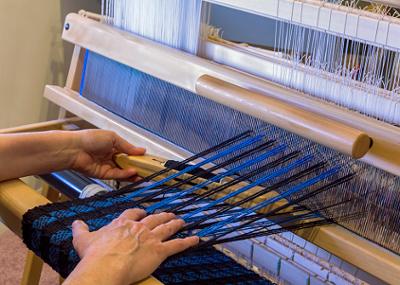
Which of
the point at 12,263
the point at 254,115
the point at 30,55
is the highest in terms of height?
the point at 254,115

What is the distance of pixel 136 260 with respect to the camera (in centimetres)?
79

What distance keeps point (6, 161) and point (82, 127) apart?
49 cm

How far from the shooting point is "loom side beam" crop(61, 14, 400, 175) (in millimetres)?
915

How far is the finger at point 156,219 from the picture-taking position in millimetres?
875

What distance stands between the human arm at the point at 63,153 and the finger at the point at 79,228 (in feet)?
0.74

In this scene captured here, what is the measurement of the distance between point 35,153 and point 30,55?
1.16 meters

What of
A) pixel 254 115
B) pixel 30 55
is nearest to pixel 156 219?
pixel 254 115

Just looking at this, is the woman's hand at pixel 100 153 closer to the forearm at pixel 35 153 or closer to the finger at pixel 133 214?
the forearm at pixel 35 153

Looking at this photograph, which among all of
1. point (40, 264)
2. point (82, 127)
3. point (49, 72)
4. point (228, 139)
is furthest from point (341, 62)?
point (49, 72)

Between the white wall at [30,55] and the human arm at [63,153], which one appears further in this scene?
the white wall at [30,55]

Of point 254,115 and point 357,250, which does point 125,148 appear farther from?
point 357,250

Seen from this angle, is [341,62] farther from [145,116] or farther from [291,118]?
[145,116]

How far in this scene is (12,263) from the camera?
2.24 m

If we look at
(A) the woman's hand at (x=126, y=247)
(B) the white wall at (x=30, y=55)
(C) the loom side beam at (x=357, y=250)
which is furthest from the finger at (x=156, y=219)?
(B) the white wall at (x=30, y=55)
